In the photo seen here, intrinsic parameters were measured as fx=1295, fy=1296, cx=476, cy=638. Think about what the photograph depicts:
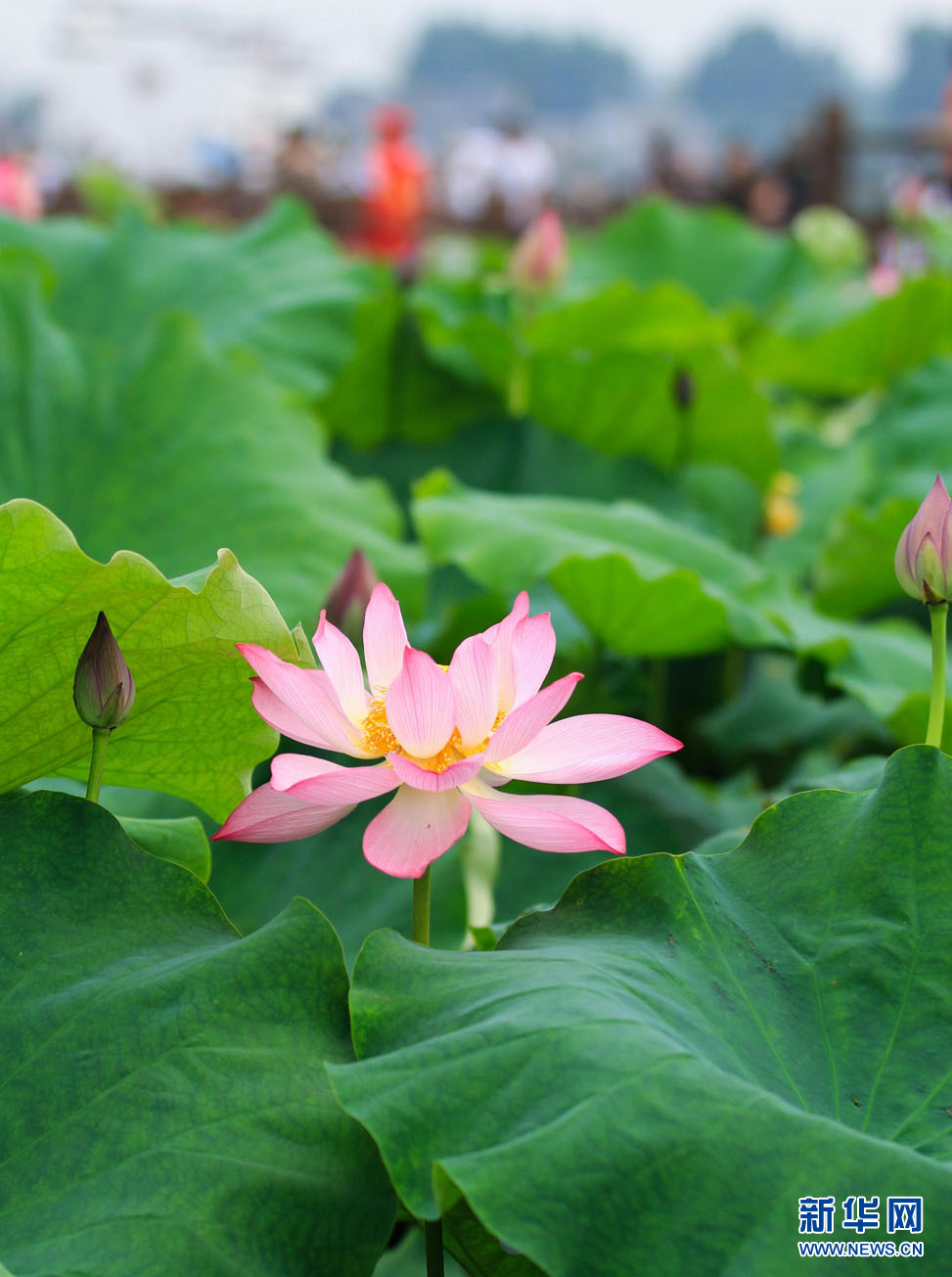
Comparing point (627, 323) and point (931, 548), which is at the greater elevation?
point (931, 548)

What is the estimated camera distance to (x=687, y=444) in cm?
208

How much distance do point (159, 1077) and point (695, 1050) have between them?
0.85ft

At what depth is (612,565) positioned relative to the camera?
1.23 meters

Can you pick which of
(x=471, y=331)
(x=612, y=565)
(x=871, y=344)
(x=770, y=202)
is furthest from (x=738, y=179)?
(x=612, y=565)

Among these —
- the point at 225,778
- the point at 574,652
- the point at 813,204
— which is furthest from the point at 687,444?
the point at 813,204

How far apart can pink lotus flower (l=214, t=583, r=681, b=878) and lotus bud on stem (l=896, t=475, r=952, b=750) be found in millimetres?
204

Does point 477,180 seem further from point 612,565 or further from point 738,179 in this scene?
point 612,565

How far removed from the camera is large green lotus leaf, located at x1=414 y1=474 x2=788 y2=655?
1242mm

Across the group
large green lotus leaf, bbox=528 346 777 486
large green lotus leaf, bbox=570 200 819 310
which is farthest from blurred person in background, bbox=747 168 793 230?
large green lotus leaf, bbox=528 346 777 486

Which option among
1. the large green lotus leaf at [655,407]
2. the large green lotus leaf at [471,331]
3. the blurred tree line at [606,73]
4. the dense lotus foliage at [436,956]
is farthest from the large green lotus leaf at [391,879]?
the blurred tree line at [606,73]

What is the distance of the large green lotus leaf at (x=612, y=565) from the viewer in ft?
4.08

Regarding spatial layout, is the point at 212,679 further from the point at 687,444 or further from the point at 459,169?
the point at 459,169

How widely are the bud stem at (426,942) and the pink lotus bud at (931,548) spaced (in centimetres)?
34

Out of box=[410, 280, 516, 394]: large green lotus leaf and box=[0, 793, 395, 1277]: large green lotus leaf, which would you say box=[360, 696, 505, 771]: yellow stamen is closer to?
box=[0, 793, 395, 1277]: large green lotus leaf
